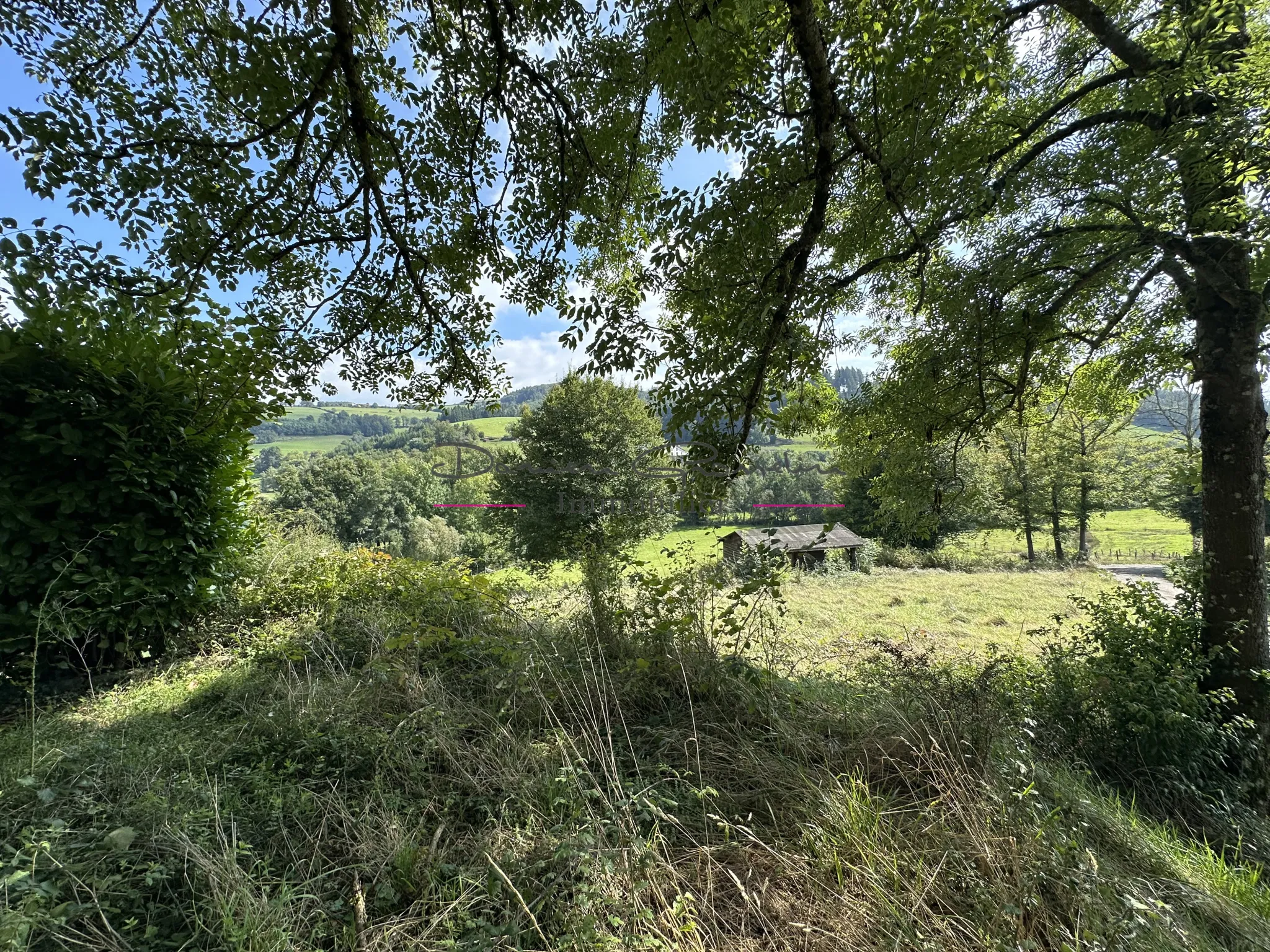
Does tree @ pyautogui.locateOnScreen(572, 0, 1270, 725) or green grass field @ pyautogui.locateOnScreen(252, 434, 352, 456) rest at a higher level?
green grass field @ pyautogui.locateOnScreen(252, 434, 352, 456)

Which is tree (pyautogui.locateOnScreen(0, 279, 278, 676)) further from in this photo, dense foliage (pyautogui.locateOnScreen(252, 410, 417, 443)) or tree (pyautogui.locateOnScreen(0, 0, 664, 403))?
dense foliage (pyautogui.locateOnScreen(252, 410, 417, 443))

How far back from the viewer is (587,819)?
1.94 m

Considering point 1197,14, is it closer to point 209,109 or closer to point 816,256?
point 816,256

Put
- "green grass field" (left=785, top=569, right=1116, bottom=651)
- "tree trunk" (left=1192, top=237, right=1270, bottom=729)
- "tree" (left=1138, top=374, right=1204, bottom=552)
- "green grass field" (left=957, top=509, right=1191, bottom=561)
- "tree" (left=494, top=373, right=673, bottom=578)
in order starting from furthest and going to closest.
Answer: "green grass field" (left=957, top=509, right=1191, bottom=561)
"tree" (left=494, top=373, right=673, bottom=578)
"green grass field" (left=785, top=569, right=1116, bottom=651)
"tree" (left=1138, top=374, right=1204, bottom=552)
"tree trunk" (left=1192, top=237, right=1270, bottom=729)

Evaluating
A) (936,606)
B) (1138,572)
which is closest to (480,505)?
(936,606)

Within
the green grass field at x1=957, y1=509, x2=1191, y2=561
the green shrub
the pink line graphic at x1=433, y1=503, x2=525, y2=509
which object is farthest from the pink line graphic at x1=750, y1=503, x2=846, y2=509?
the green shrub

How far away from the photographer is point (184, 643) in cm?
431

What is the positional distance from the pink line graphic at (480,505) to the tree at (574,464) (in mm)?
282

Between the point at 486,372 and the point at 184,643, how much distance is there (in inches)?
154

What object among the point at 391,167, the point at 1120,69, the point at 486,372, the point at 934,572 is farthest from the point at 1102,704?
the point at 934,572

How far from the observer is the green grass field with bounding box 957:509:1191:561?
29.2 m

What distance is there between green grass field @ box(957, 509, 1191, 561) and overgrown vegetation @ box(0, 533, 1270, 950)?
3082 cm

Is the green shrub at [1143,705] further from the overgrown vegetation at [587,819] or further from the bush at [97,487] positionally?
the bush at [97,487]

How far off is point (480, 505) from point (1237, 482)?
25371 mm
